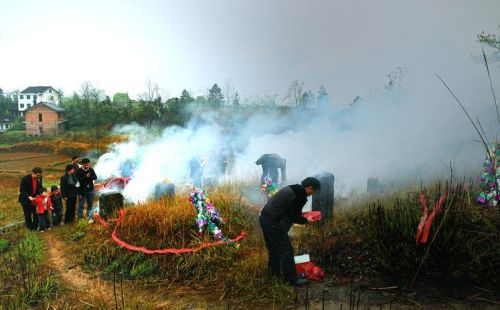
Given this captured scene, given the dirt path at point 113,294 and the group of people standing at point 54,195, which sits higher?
the group of people standing at point 54,195

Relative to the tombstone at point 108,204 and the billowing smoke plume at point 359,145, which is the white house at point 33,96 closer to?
the billowing smoke plume at point 359,145

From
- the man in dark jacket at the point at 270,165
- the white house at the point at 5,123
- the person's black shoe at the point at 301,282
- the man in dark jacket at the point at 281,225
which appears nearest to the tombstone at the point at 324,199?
the man in dark jacket at the point at 281,225

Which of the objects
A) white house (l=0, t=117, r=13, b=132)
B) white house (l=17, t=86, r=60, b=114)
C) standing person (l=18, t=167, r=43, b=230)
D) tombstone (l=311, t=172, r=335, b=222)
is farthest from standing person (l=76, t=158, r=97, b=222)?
white house (l=17, t=86, r=60, b=114)

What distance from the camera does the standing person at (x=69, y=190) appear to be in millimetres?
10016

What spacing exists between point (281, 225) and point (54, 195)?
24.5ft

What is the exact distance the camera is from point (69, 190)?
32.9ft

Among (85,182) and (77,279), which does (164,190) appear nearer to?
(85,182)

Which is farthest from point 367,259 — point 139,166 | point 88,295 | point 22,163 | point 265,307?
point 22,163

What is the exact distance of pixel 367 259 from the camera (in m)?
5.83

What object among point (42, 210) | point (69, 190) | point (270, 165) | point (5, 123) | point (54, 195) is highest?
point (5, 123)

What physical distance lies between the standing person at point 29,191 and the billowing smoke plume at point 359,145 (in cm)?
305

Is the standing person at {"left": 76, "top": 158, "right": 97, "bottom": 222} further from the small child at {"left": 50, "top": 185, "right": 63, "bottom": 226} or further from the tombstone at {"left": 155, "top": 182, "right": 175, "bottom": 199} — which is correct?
the tombstone at {"left": 155, "top": 182, "right": 175, "bottom": 199}

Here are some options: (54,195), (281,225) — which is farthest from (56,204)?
(281,225)

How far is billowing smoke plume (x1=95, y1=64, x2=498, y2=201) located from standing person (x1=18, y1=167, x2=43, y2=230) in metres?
3.05
